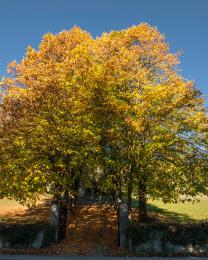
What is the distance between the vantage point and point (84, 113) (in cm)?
2202

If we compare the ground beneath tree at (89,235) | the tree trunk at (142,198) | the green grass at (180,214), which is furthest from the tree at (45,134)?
the green grass at (180,214)

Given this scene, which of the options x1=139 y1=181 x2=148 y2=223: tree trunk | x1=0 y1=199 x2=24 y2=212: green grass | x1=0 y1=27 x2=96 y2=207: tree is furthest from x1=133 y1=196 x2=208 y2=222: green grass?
x1=0 y1=199 x2=24 y2=212: green grass

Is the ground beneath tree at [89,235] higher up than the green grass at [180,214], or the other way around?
the green grass at [180,214]

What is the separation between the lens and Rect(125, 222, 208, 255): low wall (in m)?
20.1

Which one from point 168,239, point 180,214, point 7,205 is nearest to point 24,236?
point 168,239

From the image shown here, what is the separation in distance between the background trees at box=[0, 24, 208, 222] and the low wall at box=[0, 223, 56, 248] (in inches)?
75.9

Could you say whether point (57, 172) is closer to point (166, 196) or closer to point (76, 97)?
point (76, 97)

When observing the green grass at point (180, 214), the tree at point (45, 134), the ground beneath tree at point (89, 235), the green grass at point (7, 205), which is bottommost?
the ground beneath tree at point (89, 235)

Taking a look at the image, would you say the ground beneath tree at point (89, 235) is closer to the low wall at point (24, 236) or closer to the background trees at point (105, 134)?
the low wall at point (24, 236)

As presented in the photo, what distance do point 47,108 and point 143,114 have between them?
5.48 metres

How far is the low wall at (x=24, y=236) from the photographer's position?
71.2 feet

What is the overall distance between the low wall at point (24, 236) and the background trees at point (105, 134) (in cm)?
193

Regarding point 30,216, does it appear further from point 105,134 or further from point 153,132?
point 153,132

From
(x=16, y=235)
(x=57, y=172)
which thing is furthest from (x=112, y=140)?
(x=16, y=235)
